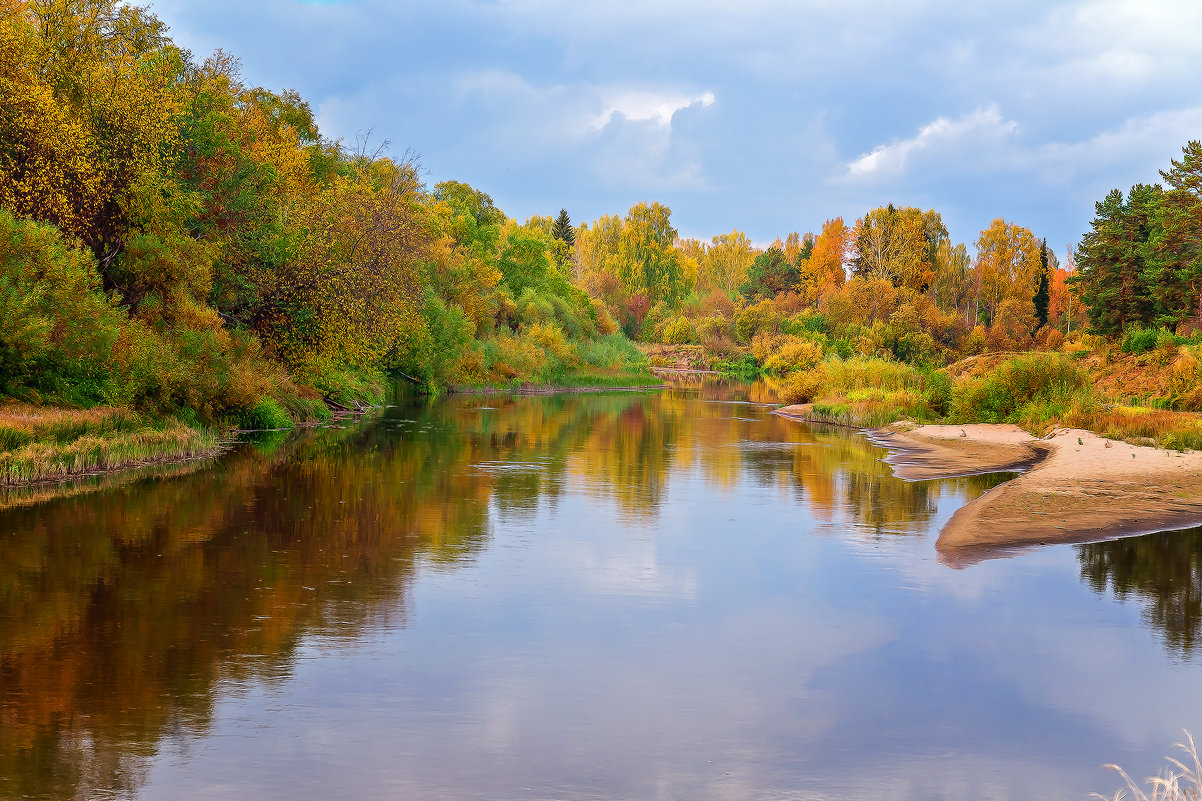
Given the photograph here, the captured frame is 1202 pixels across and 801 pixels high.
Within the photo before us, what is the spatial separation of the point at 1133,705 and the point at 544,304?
3353 inches

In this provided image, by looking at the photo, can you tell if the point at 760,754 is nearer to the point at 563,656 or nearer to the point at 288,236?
the point at 563,656

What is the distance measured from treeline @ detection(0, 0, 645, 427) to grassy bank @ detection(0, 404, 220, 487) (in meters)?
Answer: 0.79

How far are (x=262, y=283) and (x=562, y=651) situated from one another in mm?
28444

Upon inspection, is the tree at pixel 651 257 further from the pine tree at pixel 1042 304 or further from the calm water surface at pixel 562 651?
the calm water surface at pixel 562 651

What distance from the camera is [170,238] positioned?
32375 mm

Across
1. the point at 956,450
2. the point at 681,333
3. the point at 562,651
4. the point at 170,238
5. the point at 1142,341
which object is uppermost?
the point at 681,333

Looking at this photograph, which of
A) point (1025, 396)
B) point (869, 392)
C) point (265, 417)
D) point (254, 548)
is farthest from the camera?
point (869, 392)

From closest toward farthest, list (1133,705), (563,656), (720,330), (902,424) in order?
(1133,705) → (563,656) → (902,424) → (720,330)

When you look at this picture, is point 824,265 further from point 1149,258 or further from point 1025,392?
point 1025,392

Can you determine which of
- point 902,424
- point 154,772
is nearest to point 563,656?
point 154,772

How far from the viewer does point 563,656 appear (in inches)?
524

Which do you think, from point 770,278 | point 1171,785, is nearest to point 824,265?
point 770,278

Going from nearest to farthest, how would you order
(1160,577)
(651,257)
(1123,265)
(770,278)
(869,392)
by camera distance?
(1160,577) → (869,392) → (1123,265) → (770,278) → (651,257)

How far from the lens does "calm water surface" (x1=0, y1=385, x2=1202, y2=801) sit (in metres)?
9.84
